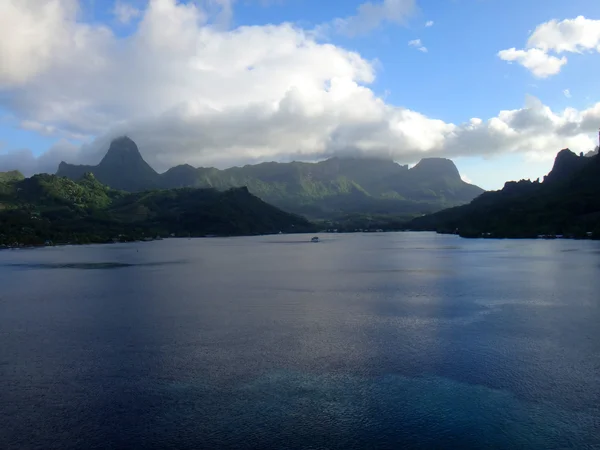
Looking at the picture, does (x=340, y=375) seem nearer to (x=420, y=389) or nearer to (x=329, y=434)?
(x=420, y=389)

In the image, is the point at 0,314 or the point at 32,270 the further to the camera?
the point at 32,270

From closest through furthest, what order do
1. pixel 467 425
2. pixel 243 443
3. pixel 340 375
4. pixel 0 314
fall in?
1. pixel 243 443
2. pixel 467 425
3. pixel 340 375
4. pixel 0 314

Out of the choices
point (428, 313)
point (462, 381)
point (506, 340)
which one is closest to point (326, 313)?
point (428, 313)

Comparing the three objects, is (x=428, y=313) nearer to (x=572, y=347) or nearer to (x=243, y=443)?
(x=572, y=347)

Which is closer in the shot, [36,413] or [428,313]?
[36,413]

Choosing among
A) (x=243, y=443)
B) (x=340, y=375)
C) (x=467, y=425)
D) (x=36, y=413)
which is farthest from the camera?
(x=340, y=375)

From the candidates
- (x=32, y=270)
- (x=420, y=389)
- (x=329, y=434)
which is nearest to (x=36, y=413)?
(x=329, y=434)
